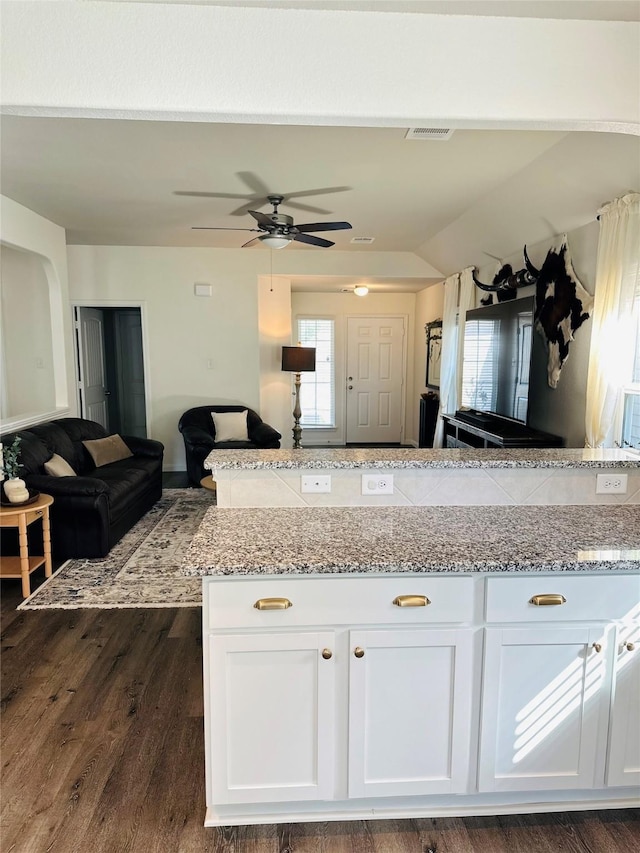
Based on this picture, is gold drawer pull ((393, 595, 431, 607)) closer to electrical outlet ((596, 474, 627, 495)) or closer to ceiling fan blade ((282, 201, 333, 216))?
electrical outlet ((596, 474, 627, 495))

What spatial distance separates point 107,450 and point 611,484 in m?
4.20

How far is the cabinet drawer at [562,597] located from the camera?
1574 mm

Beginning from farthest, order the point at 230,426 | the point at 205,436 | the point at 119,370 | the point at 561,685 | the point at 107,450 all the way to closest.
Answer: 1. the point at 119,370
2. the point at 230,426
3. the point at 205,436
4. the point at 107,450
5. the point at 561,685

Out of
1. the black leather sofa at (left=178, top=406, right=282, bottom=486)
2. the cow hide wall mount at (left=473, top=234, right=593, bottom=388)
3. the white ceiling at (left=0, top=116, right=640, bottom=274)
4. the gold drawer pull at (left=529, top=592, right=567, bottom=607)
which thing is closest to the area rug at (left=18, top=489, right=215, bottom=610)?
the black leather sofa at (left=178, top=406, right=282, bottom=486)

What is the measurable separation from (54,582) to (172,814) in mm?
2098

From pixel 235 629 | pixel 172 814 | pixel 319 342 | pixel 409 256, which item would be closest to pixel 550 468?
pixel 235 629

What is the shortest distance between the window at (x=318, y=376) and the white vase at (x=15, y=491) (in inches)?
200

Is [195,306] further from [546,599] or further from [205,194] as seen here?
[546,599]

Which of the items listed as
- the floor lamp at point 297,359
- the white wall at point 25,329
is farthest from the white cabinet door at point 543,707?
the white wall at point 25,329

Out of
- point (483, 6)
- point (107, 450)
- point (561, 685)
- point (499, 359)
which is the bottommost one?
point (561, 685)

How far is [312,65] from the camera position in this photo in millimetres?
1682

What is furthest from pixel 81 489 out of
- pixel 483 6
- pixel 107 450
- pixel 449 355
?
pixel 449 355

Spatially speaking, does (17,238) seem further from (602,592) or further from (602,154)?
(602,592)

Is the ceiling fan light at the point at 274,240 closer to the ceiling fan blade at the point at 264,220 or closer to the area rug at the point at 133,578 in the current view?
the ceiling fan blade at the point at 264,220
